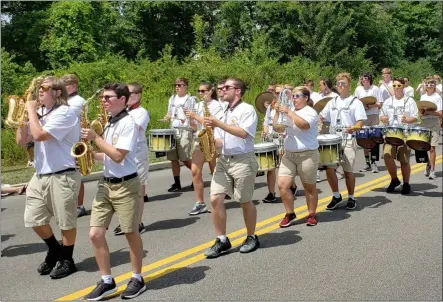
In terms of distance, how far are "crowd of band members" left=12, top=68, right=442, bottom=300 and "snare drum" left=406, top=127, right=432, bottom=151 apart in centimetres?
56

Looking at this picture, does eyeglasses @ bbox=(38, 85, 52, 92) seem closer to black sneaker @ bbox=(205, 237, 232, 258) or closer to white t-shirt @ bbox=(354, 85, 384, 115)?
black sneaker @ bbox=(205, 237, 232, 258)

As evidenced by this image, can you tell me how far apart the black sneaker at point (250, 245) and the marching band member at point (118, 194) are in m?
1.60

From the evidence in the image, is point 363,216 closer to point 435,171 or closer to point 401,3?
point 435,171

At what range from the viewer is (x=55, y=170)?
621cm

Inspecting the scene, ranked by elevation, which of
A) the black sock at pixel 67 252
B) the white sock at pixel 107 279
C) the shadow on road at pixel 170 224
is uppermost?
the black sock at pixel 67 252

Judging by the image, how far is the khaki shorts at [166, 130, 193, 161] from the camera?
10.7 metres

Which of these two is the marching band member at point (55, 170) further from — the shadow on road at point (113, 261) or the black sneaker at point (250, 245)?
the black sneaker at point (250, 245)

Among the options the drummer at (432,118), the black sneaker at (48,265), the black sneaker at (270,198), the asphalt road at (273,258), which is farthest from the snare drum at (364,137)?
the black sneaker at (48,265)

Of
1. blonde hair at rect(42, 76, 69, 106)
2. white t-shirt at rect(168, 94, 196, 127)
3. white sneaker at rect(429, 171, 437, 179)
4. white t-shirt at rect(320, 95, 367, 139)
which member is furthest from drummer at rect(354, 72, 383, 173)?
blonde hair at rect(42, 76, 69, 106)

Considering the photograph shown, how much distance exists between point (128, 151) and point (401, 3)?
146 feet

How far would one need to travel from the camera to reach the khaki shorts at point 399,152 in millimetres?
10391

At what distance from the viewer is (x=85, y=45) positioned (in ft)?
104

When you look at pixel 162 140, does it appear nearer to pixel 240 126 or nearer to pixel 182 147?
pixel 182 147

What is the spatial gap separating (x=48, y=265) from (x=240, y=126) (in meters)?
2.47
